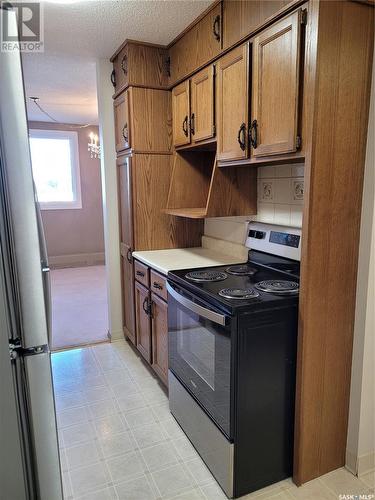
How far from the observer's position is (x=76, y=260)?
6.41m

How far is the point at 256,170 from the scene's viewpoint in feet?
7.53

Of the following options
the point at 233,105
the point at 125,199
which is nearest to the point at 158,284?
the point at 125,199

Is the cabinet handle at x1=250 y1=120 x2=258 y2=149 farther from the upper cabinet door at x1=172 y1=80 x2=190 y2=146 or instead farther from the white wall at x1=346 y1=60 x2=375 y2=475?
the upper cabinet door at x1=172 y1=80 x2=190 y2=146

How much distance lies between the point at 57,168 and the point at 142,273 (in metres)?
4.26

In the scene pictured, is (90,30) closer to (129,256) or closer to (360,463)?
(129,256)

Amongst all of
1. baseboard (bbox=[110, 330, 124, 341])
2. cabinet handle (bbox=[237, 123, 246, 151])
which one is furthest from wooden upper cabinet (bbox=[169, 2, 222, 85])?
baseboard (bbox=[110, 330, 124, 341])

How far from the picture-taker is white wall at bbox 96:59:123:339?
2998mm

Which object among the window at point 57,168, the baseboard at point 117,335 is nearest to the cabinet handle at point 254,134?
the baseboard at point 117,335

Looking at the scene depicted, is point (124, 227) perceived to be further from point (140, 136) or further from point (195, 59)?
point (195, 59)

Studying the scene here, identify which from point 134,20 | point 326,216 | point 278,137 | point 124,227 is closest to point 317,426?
point 326,216

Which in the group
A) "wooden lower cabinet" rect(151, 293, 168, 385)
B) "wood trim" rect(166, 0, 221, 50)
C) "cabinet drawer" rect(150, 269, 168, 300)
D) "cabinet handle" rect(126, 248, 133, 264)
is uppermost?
"wood trim" rect(166, 0, 221, 50)

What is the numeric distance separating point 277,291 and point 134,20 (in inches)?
72.1

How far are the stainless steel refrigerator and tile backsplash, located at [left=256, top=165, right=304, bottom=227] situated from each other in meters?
1.39

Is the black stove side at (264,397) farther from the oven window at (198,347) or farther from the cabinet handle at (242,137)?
the cabinet handle at (242,137)
